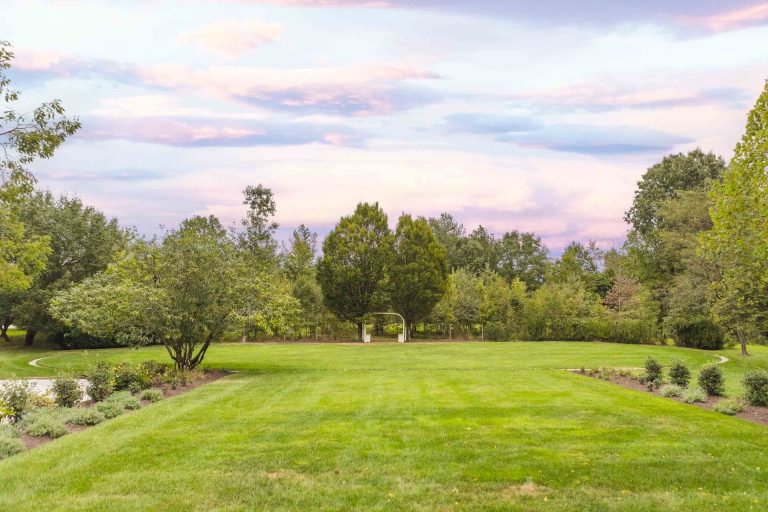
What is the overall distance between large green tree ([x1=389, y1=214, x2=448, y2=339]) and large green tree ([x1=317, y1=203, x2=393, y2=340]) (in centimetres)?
98

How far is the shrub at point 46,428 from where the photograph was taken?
31.5 feet

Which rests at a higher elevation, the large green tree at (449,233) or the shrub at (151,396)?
the large green tree at (449,233)

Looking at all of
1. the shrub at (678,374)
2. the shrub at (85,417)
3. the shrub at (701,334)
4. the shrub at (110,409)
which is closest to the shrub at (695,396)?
the shrub at (678,374)

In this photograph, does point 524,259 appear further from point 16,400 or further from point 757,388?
point 16,400

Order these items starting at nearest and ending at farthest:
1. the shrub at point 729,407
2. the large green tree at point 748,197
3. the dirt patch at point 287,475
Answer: the dirt patch at point 287,475, the large green tree at point 748,197, the shrub at point 729,407

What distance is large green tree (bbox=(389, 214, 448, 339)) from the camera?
143 ft

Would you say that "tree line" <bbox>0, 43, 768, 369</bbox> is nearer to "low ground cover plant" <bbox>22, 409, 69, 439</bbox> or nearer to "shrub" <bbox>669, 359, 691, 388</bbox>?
"shrub" <bbox>669, 359, 691, 388</bbox>

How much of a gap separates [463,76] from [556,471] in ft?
42.4

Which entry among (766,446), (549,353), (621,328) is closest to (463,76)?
→ (766,446)

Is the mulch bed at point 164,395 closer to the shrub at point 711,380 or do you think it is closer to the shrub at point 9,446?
the shrub at point 9,446

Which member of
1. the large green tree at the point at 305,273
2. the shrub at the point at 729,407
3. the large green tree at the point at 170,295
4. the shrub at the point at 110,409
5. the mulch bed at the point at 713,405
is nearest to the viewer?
the mulch bed at the point at 713,405

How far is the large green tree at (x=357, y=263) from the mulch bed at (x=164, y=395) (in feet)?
74.9

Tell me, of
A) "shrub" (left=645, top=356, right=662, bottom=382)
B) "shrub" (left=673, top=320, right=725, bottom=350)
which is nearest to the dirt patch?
"shrub" (left=645, top=356, right=662, bottom=382)

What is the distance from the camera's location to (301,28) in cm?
1483
